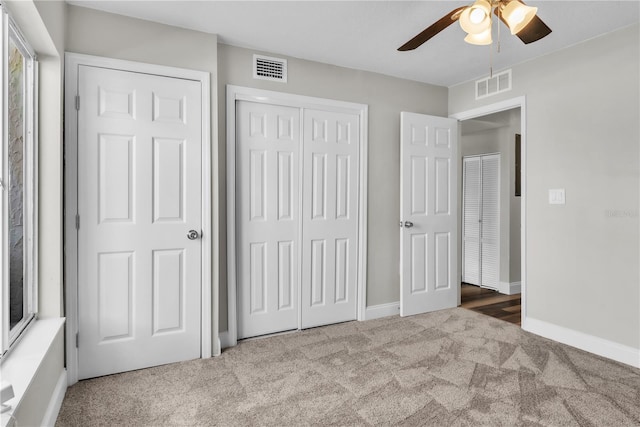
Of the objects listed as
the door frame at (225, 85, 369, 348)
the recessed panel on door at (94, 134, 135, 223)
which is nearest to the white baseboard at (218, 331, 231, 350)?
the door frame at (225, 85, 369, 348)

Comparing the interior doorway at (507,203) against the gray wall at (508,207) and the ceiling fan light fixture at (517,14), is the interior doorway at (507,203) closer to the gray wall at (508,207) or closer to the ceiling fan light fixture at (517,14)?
the gray wall at (508,207)

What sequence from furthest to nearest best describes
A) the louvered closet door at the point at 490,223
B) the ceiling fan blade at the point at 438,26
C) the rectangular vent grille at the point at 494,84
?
the louvered closet door at the point at 490,223 < the rectangular vent grille at the point at 494,84 < the ceiling fan blade at the point at 438,26

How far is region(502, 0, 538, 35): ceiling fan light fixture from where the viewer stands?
1674 mm

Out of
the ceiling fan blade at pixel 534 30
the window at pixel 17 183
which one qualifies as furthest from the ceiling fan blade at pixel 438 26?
the window at pixel 17 183

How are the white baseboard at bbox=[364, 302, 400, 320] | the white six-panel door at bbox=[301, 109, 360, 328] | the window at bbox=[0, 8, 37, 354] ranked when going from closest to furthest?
the window at bbox=[0, 8, 37, 354]
the white six-panel door at bbox=[301, 109, 360, 328]
the white baseboard at bbox=[364, 302, 400, 320]

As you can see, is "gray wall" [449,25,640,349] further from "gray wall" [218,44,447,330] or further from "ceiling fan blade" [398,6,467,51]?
"ceiling fan blade" [398,6,467,51]

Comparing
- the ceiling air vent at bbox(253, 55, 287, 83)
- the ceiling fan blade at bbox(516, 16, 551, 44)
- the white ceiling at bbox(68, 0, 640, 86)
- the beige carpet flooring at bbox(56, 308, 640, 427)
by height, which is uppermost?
the white ceiling at bbox(68, 0, 640, 86)

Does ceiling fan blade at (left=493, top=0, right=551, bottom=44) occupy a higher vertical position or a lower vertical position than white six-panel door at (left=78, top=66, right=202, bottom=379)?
higher

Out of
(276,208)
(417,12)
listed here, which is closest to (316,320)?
(276,208)

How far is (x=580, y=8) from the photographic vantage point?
7.83 ft

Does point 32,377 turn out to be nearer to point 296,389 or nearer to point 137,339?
point 137,339

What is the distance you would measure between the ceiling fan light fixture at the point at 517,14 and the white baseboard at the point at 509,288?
12.3 feet

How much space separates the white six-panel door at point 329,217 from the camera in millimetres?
3299

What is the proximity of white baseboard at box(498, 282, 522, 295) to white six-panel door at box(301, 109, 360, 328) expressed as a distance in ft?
7.76
